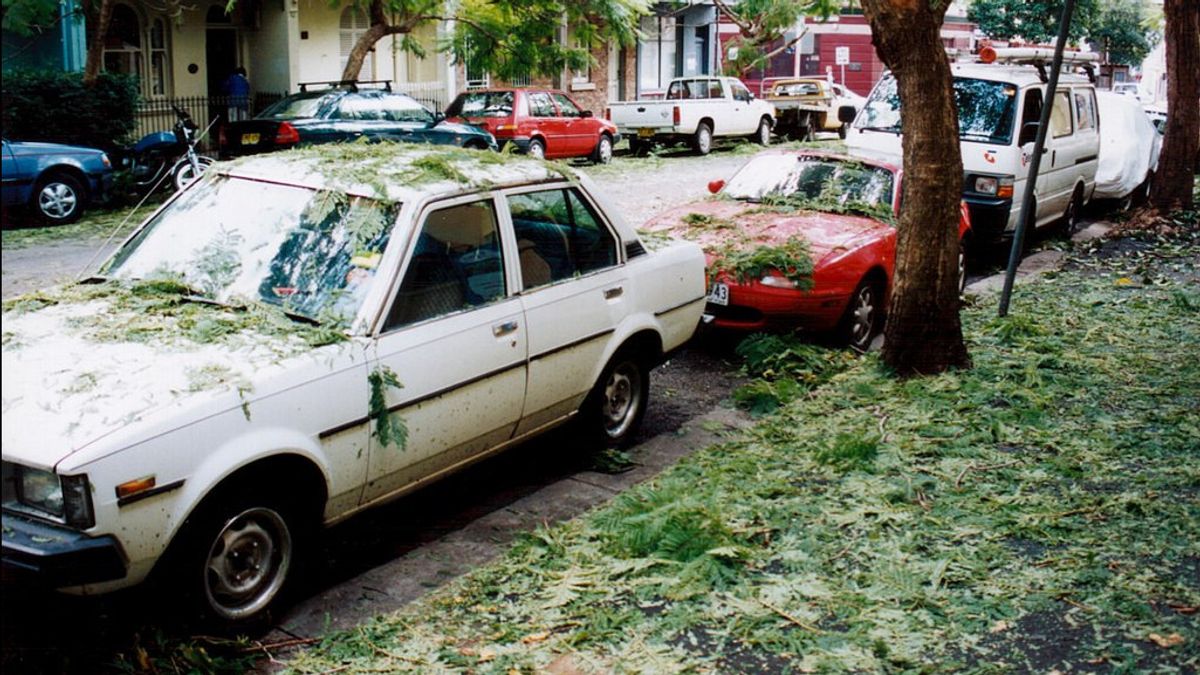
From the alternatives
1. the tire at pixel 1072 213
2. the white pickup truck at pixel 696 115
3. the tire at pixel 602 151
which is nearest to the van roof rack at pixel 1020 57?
the tire at pixel 1072 213

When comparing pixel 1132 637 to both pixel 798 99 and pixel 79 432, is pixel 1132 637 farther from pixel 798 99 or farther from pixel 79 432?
pixel 798 99

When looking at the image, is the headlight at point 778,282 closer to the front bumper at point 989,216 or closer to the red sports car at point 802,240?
the red sports car at point 802,240

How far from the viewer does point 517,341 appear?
235 inches

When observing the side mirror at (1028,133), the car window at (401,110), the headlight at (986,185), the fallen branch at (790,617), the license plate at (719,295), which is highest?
the car window at (401,110)

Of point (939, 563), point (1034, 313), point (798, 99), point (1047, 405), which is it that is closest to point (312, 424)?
point (939, 563)

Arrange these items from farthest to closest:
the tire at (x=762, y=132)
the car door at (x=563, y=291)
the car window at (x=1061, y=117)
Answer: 1. the tire at (x=762, y=132)
2. the car window at (x=1061, y=117)
3. the car door at (x=563, y=291)

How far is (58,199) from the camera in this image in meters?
14.8

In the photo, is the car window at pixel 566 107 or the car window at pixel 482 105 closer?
the car window at pixel 482 105

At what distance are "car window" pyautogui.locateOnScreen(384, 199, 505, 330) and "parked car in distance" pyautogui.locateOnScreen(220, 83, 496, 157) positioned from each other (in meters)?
10.5

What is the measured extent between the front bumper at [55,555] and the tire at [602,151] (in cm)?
2204

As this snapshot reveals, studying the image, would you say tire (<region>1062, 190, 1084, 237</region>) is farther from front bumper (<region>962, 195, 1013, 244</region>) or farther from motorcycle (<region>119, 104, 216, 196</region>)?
motorcycle (<region>119, 104, 216, 196</region>)

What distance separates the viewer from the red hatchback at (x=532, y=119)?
23.5 metres

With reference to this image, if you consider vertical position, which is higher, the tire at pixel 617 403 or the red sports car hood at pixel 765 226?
the red sports car hood at pixel 765 226

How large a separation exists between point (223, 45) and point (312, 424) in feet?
75.6
